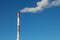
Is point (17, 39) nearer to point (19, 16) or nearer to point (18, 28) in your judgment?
point (18, 28)

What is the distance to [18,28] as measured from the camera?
75.4 ft

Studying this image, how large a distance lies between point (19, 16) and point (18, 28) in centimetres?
212

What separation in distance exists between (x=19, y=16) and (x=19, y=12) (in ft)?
2.36

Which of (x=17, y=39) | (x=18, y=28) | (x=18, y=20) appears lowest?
(x=17, y=39)

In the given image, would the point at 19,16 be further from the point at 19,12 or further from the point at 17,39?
the point at 17,39

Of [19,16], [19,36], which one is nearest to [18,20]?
[19,16]

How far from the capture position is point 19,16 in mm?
23312

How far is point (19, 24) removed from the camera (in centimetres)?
2320

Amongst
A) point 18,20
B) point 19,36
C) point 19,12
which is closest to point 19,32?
point 19,36

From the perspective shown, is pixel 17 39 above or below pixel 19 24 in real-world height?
below

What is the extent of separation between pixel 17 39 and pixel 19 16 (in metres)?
4.02

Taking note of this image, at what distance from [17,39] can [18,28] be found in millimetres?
1915

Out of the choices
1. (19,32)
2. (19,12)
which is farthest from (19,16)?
(19,32)

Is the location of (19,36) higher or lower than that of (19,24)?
lower
